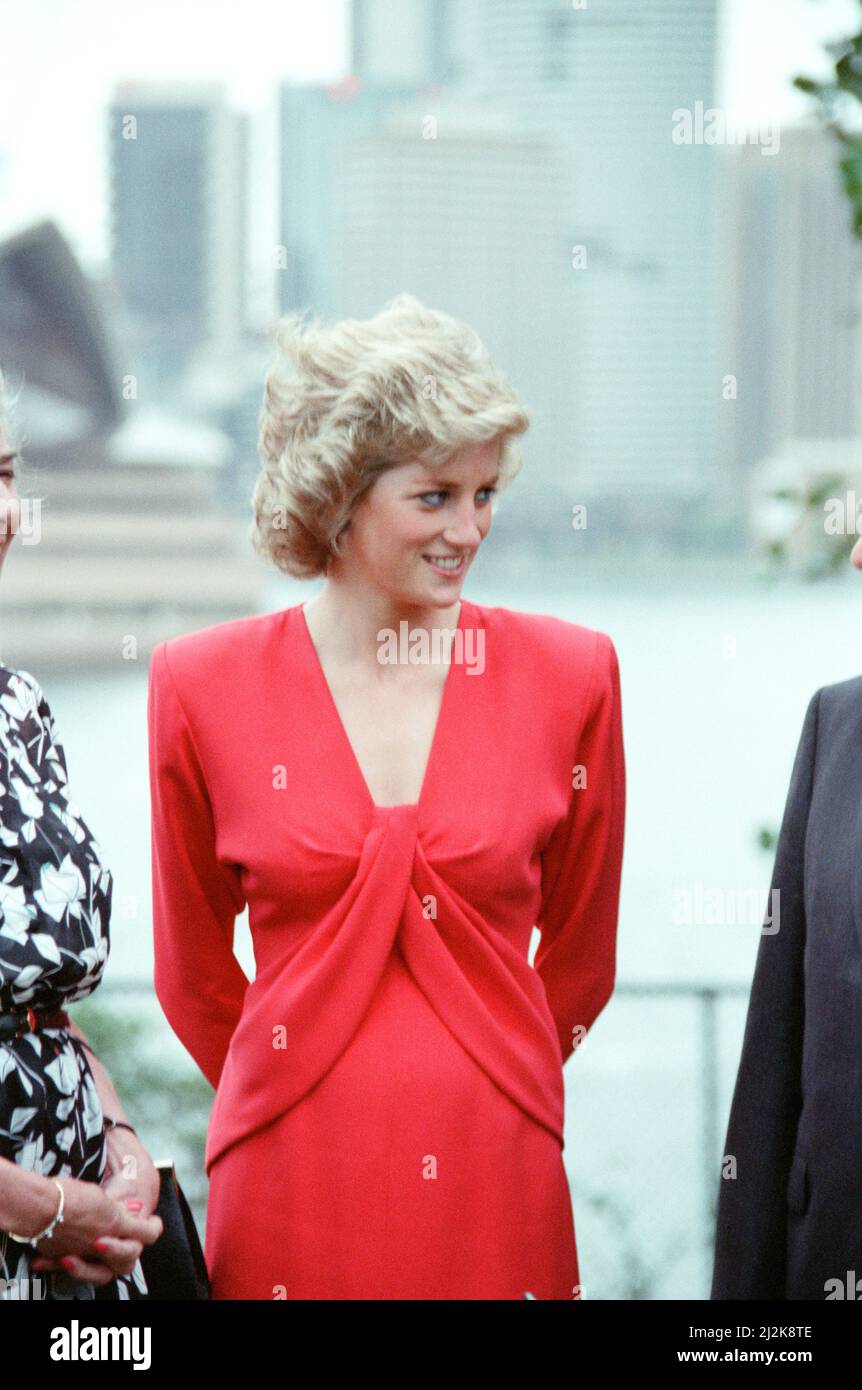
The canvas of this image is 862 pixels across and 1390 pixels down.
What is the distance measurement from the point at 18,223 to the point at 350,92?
10.4 ft

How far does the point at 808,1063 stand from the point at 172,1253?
2.40 feet

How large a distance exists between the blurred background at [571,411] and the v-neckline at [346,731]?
292 millimetres

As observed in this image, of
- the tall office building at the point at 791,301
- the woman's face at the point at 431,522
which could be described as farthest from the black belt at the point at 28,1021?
the tall office building at the point at 791,301

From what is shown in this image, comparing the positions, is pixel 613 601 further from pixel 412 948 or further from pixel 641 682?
pixel 412 948

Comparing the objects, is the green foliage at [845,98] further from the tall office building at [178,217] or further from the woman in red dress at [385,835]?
the tall office building at [178,217]

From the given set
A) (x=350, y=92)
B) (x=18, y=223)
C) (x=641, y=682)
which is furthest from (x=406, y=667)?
(x=641, y=682)

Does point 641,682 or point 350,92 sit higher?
point 350,92

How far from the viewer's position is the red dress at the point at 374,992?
195 centimetres

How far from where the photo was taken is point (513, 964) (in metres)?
2.00

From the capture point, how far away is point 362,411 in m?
2.00

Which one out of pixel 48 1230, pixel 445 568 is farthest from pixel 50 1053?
pixel 445 568

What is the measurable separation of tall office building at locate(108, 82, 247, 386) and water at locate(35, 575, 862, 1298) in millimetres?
2420

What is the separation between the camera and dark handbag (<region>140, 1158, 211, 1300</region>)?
181 cm

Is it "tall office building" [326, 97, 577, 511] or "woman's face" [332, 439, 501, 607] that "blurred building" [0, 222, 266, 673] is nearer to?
"tall office building" [326, 97, 577, 511]
